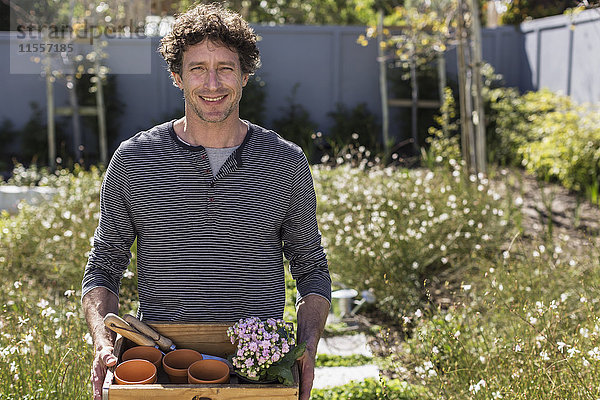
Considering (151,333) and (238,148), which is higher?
(238,148)

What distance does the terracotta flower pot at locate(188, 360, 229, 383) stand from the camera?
4.79 feet

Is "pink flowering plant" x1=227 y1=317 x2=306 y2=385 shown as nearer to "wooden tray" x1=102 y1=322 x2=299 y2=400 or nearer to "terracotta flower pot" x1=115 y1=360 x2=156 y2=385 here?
"wooden tray" x1=102 y1=322 x2=299 y2=400

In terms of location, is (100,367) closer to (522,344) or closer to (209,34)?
(209,34)

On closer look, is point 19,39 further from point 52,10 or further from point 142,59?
point 142,59

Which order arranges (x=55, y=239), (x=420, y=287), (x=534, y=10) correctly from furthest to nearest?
(x=534, y=10) < (x=55, y=239) < (x=420, y=287)

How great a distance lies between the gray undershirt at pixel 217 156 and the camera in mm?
1759

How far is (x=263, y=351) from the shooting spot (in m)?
1.43

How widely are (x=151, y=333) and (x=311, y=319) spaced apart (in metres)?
0.40

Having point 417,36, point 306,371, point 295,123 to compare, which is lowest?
point 306,371

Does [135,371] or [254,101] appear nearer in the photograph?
[135,371]

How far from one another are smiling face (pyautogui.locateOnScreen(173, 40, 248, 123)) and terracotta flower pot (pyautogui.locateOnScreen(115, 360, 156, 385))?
62 centimetres

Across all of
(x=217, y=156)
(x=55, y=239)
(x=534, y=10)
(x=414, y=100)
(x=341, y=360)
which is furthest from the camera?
(x=534, y=10)

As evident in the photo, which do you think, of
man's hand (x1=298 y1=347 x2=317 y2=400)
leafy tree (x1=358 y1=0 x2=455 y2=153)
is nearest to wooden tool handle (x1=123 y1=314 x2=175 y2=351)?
man's hand (x1=298 y1=347 x2=317 y2=400)

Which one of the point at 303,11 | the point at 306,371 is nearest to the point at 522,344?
the point at 306,371
